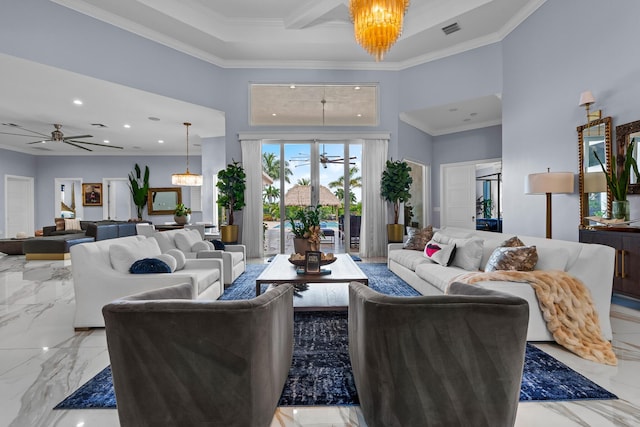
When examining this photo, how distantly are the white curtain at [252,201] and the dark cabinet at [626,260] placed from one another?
558 cm

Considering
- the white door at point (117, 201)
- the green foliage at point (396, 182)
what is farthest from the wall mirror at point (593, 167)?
the white door at point (117, 201)

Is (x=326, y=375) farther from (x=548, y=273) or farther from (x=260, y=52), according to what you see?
(x=260, y=52)

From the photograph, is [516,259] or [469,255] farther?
[469,255]

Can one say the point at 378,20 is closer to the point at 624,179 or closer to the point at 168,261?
the point at 624,179

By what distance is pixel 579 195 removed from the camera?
4082 millimetres

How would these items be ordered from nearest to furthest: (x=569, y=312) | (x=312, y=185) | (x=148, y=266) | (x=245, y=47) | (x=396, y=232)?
1. (x=569, y=312)
2. (x=148, y=266)
3. (x=245, y=47)
4. (x=396, y=232)
5. (x=312, y=185)

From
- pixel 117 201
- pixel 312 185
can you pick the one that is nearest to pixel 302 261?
pixel 312 185

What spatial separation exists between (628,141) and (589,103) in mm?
625

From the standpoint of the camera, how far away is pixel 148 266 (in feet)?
9.76

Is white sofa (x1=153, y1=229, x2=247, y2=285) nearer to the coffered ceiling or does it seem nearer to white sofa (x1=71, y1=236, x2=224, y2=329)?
white sofa (x1=71, y1=236, x2=224, y2=329)

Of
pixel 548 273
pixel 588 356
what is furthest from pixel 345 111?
pixel 588 356

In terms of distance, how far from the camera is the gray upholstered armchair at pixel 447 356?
1267 millimetres

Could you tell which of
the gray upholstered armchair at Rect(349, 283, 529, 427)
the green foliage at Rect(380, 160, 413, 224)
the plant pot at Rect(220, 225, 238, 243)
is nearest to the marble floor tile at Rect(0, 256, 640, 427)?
the gray upholstered armchair at Rect(349, 283, 529, 427)

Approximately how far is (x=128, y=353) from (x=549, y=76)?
19.1 ft
